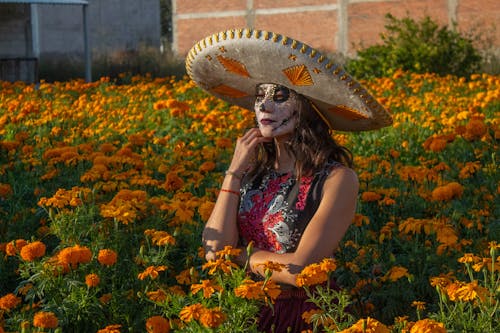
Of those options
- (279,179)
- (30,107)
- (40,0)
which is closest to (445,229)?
(279,179)

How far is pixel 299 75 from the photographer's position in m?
3.29

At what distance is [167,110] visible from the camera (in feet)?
30.0

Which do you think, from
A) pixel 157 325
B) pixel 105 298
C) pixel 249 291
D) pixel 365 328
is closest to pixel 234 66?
pixel 105 298

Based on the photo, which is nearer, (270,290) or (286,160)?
(270,290)

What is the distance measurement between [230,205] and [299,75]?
531 millimetres

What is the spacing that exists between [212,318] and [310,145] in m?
1.17

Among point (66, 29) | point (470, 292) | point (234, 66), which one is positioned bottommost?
point (66, 29)

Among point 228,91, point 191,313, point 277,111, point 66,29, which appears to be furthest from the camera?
point 66,29

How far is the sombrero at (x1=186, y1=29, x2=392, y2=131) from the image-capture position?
323 centimetres

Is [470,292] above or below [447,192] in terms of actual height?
above

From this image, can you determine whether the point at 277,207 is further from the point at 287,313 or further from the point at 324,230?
the point at 287,313

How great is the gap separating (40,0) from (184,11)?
8212 mm

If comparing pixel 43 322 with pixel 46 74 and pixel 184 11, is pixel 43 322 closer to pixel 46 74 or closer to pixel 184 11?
pixel 46 74

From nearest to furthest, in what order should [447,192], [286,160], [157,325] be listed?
[157,325]
[286,160]
[447,192]
